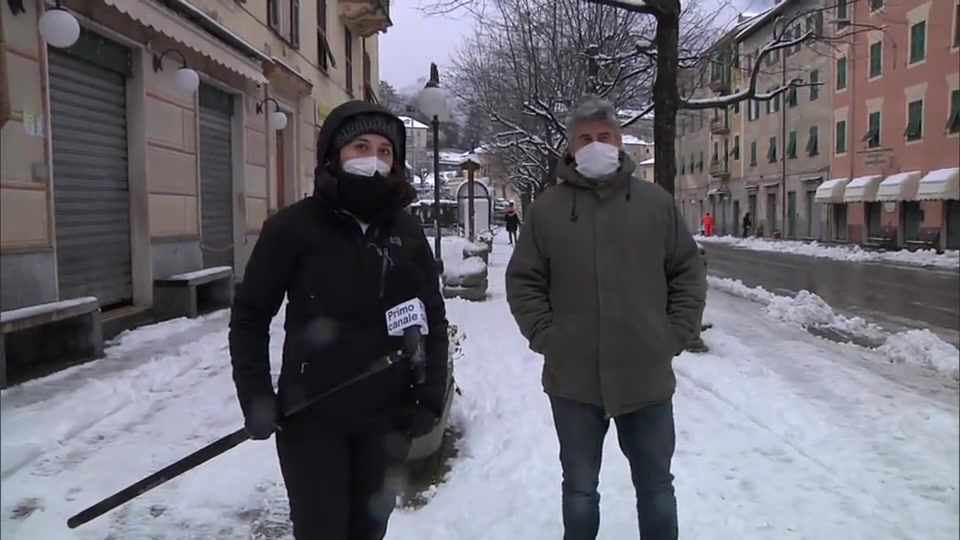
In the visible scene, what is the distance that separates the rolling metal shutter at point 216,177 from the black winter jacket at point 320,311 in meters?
9.86

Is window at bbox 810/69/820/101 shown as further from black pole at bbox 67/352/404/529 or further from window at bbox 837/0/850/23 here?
black pole at bbox 67/352/404/529

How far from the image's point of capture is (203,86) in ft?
39.4

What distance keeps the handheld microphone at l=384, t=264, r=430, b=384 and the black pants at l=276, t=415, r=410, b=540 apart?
0.25 meters

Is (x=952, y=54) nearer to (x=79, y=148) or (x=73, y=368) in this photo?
(x=73, y=368)

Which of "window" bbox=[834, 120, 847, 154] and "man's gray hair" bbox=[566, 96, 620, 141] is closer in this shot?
"man's gray hair" bbox=[566, 96, 620, 141]

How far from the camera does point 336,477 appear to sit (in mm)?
2648

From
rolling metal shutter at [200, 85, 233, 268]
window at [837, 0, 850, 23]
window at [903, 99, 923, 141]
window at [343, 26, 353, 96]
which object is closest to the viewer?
window at [903, 99, 923, 141]

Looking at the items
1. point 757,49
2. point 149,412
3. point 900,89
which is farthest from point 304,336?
point 757,49

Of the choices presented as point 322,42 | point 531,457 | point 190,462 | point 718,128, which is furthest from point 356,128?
point 322,42

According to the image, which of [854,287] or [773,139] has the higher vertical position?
[773,139]

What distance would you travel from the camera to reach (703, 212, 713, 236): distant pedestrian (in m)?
41.8

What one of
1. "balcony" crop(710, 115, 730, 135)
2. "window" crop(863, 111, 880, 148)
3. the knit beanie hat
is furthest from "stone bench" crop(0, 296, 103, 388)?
"balcony" crop(710, 115, 730, 135)

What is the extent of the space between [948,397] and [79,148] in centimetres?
864

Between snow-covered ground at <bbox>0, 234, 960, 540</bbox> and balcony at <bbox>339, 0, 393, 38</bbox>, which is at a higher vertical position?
balcony at <bbox>339, 0, 393, 38</bbox>
